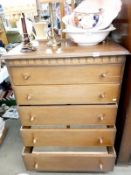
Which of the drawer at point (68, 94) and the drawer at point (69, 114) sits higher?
the drawer at point (68, 94)

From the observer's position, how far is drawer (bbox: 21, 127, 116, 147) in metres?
1.20

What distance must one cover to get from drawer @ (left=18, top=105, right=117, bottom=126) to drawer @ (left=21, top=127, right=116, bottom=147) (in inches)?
2.2

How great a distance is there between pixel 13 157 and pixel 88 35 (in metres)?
1.22

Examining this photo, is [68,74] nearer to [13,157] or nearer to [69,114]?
[69,114]

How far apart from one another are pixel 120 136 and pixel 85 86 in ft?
1.70

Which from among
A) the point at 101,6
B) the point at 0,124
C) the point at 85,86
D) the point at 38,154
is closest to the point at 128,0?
the point at 101,6

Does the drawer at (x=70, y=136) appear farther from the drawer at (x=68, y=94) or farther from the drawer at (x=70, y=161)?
the drawer at (x=68, y=94)

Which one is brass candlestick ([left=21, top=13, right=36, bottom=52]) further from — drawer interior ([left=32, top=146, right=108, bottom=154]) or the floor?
the floor

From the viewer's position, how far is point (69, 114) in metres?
1.16

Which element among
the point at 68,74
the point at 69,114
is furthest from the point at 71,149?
the point at 68,74

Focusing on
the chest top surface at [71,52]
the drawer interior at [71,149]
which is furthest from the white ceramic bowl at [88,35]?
the drawer interior at [71,149]

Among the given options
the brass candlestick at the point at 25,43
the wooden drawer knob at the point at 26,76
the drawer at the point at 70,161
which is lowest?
the drawer at the point at 70,161

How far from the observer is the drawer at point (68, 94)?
41.6 inches

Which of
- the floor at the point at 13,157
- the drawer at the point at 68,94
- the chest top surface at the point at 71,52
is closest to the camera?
the chest top surface at the point at 71,52
